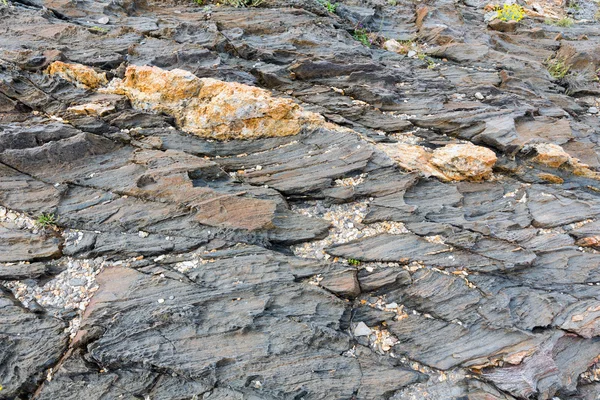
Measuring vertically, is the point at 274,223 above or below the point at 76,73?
below

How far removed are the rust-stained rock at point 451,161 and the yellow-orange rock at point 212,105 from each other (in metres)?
1.60

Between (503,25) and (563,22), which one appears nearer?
(503,25)

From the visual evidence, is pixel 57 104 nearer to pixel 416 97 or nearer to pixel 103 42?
pixel 103 42

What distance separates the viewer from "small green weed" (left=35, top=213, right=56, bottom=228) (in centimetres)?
575

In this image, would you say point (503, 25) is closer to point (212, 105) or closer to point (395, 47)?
point (395, 47)

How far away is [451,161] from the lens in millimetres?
7168

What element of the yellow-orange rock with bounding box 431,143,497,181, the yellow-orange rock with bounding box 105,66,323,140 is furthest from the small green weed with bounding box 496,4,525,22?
the yellow-orange rock with bounding box 105,66,323,140

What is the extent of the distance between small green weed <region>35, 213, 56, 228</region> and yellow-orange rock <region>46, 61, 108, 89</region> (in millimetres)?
2607

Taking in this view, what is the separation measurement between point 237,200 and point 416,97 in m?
4.52

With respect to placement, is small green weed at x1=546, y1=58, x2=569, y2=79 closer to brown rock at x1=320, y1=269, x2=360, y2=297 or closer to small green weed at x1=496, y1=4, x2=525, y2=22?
small green weed at x1=496, y1=4, x2=525, y2=22

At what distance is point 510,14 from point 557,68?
331 cm

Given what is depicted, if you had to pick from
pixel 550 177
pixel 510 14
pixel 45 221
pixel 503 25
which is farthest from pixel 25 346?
pixel 510 14

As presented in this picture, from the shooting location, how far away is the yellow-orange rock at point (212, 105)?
6.92 meters

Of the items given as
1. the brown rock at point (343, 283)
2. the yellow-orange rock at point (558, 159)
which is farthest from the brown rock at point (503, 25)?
the brown rock at point (343, 283)
